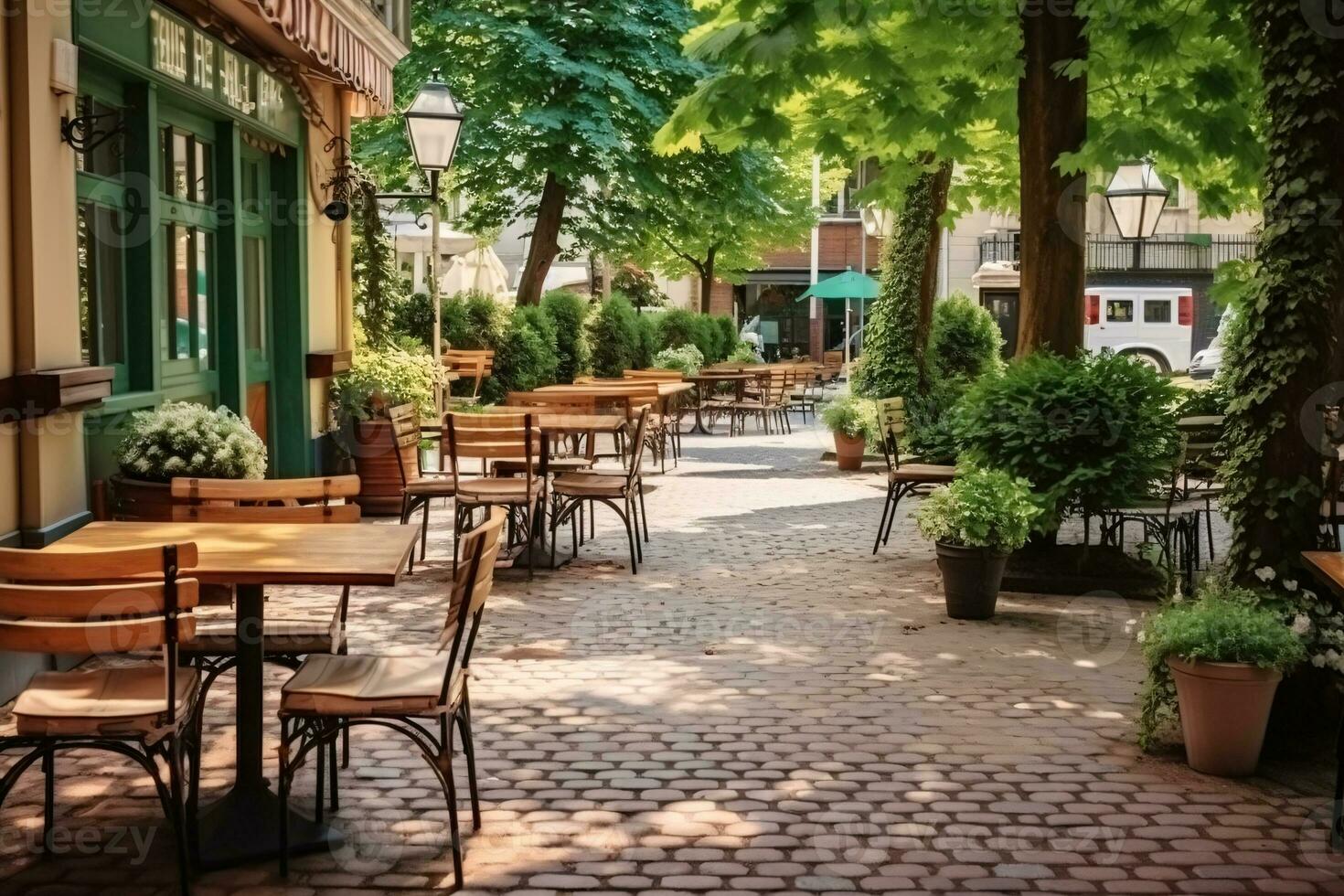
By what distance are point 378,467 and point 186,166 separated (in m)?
3.42

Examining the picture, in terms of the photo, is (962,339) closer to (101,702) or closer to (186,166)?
(186,166)

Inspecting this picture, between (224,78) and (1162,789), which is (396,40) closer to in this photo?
(224,78)

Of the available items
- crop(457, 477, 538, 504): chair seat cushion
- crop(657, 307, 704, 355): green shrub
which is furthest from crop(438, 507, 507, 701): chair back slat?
crop(657, 307, 704, 355): green shrub

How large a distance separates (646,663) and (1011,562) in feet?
11.8

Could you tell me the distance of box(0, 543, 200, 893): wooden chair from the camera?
436 cm

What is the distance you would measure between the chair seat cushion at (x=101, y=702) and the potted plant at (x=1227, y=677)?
139 inches

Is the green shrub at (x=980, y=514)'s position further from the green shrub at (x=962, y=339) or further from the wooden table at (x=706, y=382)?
the wooden table at (x=706, y=382)

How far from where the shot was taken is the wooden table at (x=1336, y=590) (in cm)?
514

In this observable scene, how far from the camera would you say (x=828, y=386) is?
121 ft

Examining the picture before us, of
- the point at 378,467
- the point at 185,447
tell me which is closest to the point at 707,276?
the point at 378,467

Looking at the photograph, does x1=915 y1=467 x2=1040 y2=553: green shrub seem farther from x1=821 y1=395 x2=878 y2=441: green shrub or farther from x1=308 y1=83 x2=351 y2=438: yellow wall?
x1=821 y1=395 x2=878 y2=441: green shrub

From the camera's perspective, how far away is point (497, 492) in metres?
10.1

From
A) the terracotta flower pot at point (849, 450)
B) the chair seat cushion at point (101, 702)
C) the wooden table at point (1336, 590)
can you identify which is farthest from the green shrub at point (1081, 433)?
the terracotta flower pot at point (849, 450)

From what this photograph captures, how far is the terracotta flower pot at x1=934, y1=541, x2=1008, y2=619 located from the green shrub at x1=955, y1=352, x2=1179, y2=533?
76 centimetres
